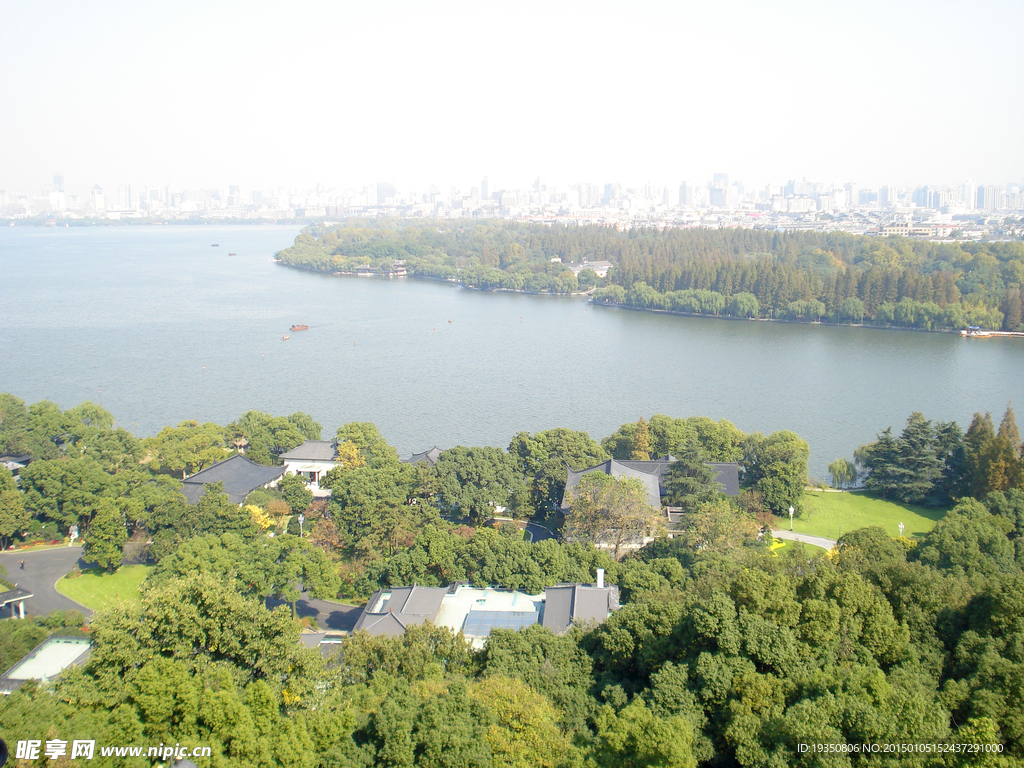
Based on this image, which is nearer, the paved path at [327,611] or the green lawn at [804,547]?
the paved path at [327,611]

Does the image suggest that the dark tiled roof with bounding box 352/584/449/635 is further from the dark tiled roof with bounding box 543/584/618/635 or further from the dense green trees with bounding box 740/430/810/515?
the dense green trees with bounding box 740/430/810/515

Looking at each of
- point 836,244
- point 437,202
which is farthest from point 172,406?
point 437,202

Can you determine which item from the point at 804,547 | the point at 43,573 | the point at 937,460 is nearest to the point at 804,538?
the point at 804,547

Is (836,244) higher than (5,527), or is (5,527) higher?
(836,244)

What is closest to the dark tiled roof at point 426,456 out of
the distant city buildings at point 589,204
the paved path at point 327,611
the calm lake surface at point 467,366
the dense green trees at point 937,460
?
the calm lake surface at point 467,366

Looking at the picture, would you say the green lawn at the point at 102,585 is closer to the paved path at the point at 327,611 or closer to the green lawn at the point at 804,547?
the paved path at the point at 327,611

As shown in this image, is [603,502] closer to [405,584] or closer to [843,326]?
[405,584]

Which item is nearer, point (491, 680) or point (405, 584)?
point (491, 680)

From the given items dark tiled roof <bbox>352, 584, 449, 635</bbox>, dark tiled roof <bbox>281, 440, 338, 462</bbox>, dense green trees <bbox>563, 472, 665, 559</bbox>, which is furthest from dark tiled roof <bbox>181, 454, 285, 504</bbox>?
dense green trees <bbox>563, 472, 665, 559</bbox>
